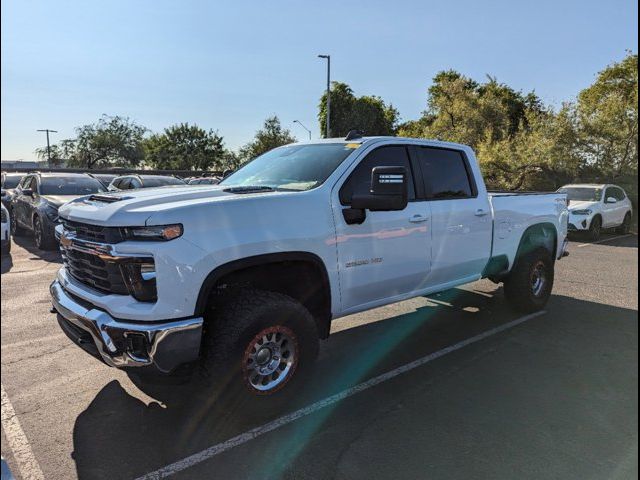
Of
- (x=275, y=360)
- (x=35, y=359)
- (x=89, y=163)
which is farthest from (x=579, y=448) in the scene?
(x=89, y=163)

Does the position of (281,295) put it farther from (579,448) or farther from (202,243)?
(579,448)

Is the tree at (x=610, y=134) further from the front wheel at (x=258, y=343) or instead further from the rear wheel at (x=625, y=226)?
the front wheel at (x=258, y=343)

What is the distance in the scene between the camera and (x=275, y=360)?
3.54 metres

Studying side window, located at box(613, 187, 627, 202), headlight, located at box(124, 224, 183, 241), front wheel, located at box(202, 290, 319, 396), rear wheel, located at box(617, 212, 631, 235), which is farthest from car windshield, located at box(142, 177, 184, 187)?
rear wheel, located at box(617, 212, 631, 235)

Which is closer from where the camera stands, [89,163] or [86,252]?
[86,252]

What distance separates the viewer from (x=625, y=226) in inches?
604

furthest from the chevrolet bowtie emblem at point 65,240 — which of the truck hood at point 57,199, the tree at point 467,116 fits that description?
the tree at point 467,116

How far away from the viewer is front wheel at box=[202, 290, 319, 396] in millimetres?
3182

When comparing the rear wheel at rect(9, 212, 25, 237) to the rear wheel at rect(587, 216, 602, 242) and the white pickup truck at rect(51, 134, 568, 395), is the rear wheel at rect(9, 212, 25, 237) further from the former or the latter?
the rear wheel at rect(587, 216, 602, 242)

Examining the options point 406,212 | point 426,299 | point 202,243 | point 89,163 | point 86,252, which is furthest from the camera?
point 89,163

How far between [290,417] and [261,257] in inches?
46.6

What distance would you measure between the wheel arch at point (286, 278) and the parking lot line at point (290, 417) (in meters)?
0.52

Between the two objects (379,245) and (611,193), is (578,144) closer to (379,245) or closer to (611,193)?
(611,193)

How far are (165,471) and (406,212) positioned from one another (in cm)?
273
